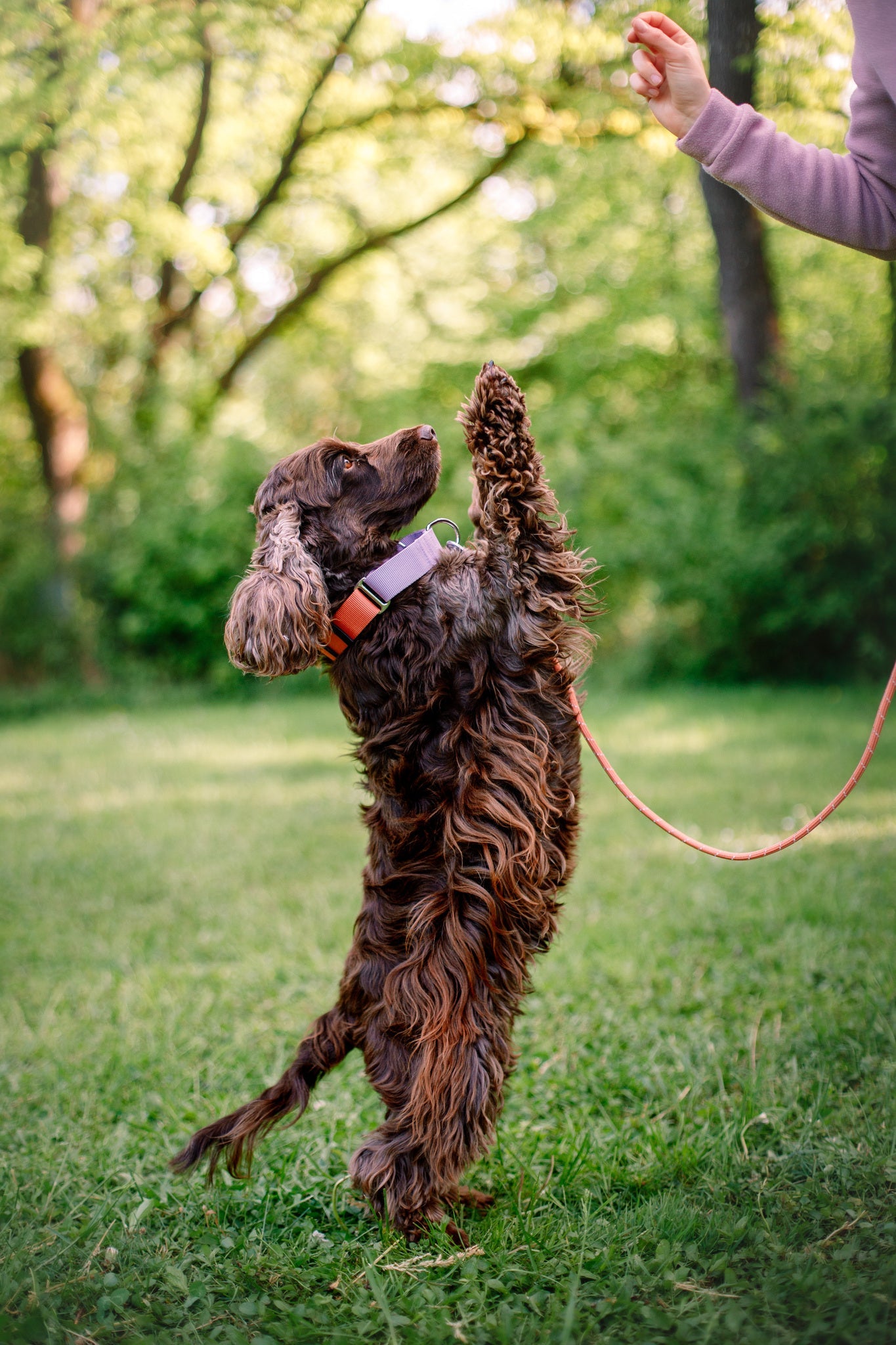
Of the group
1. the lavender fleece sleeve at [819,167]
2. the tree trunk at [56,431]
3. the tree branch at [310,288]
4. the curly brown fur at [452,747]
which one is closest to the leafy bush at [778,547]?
the tree trunk at [56,431]

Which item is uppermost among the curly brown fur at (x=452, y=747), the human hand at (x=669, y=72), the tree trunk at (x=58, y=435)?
the tree trunk at (x=58, y=435)

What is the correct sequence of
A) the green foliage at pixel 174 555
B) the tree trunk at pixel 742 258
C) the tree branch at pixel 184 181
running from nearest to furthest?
the tree trunk at pixel 742 258
the green foliage at pixel 174 555
the tree branch at pixel 184 181

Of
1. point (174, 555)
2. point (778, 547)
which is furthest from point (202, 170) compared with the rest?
point (778, 547)

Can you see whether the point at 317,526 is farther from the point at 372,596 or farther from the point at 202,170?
the point at 202,170

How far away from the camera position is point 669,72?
233 centimetres

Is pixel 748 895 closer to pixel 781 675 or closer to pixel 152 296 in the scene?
pixel 781 675

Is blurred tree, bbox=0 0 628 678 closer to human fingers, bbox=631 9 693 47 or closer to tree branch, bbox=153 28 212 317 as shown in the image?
tree branch, bbox=153 28 212 317

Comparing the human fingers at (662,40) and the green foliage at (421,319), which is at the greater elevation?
the green foliage at (421,319)

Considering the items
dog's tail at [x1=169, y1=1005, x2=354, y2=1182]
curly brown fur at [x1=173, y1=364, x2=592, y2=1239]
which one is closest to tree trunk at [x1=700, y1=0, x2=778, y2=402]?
curly brown fur at [x1=173, y1=364, x2=592, y2=1239]

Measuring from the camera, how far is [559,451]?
14766 mm

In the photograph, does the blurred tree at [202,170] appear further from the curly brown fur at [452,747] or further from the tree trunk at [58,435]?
the curly brown fur at [452,747]

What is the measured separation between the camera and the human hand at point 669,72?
2316 mm

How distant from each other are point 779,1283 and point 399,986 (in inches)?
40.6

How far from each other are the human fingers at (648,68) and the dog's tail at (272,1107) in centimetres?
240
